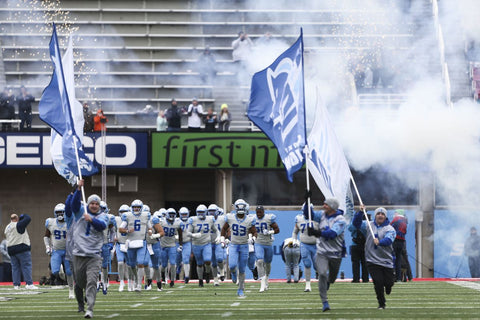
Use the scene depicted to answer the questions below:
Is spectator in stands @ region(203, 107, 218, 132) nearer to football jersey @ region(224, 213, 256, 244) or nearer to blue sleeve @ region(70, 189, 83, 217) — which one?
football jersey @ region(224, 213, 256, 244)

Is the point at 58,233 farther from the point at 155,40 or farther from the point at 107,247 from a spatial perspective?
the point at 155,40

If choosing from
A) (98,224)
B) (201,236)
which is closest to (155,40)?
(201,236)

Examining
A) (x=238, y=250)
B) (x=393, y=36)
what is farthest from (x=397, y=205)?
(x=238, y=250)

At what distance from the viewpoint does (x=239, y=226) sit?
58.9ft

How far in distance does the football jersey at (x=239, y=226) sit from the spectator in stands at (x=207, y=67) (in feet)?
37.1

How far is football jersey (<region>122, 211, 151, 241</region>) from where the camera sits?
59.7ft

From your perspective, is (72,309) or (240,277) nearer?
(72,309)

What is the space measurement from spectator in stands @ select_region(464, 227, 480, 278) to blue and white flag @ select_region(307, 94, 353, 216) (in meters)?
11.1

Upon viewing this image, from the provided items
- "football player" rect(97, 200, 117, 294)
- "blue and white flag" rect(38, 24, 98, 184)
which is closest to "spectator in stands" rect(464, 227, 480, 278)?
"football player" rect(97, 200, 117, 294)

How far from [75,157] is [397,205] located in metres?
14.6

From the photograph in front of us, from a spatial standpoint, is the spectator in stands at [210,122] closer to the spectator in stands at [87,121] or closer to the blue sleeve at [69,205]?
the spectator in stands at [87,121]

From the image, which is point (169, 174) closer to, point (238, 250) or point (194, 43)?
point (194, 43)

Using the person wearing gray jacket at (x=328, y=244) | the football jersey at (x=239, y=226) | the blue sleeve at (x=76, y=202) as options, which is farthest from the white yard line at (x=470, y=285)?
the blue sleeve at (x=76, y=202)

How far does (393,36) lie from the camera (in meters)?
29.1
